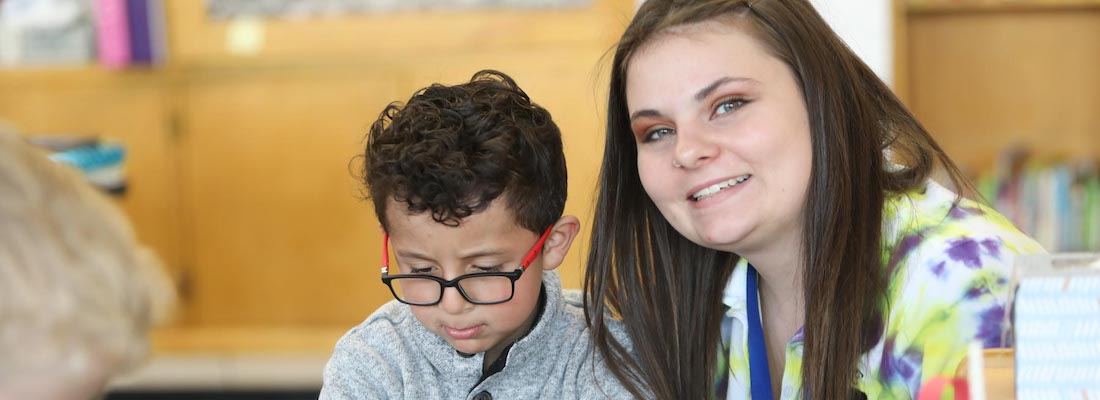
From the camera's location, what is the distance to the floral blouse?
1.14 metres

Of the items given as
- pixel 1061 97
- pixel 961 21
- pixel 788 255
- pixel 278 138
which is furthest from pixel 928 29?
pixel 788 255

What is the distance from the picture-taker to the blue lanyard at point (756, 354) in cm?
135

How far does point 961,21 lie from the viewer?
10.6 feet

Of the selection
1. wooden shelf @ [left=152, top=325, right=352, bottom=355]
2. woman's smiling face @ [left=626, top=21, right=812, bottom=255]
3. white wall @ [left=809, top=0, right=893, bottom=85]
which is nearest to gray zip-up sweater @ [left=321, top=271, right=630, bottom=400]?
woman's smiling face @ [left=626, top=21, right=812, bottom=255]

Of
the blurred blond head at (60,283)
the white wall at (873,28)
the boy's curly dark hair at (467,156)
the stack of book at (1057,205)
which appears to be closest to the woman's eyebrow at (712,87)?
the boy's curly dark hair at (467,156)

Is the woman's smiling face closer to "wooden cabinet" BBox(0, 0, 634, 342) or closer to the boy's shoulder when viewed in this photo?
the boy's shoulder

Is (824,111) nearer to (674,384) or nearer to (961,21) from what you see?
(674,384)

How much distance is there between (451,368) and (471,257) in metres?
0.16

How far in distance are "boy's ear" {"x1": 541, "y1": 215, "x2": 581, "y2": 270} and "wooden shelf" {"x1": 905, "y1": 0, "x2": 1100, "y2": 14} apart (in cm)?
208

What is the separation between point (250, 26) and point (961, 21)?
206 cm

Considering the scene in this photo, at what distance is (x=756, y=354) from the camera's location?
1359 mm

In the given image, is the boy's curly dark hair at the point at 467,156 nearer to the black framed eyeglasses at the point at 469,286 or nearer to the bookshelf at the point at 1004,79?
the black framed eyeglasses at the point at 469,286

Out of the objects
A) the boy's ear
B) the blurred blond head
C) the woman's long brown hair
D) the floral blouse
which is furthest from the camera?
the boy's ear

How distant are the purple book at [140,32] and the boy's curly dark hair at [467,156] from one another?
7.56ft
